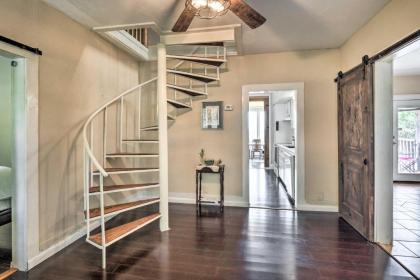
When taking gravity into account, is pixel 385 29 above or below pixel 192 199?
above

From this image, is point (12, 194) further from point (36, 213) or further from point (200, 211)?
point (200, 211)

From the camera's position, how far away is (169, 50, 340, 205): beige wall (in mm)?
3988

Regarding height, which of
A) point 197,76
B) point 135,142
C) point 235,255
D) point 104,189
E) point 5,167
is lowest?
point 235,255

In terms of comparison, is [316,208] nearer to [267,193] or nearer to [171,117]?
[267,193]

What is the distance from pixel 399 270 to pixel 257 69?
3241mm

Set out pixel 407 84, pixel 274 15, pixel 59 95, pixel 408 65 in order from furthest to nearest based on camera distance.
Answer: pixel 407 84
pixel 408 65
pixel 274 15
pixel 59 95

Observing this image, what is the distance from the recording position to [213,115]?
4336 mm

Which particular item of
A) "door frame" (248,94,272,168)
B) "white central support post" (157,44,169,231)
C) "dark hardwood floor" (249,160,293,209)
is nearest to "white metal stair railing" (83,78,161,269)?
"white central support post" (157,44,169,231)

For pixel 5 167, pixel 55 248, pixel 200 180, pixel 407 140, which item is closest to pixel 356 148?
pixel 200 180

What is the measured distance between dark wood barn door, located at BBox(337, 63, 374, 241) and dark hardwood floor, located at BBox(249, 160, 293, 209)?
1045mm

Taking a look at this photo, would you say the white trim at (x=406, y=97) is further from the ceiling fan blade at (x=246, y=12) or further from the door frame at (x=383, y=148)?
the ceiling fan blade at (x=246, y=12)

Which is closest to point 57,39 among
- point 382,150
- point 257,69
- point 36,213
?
point 36,213

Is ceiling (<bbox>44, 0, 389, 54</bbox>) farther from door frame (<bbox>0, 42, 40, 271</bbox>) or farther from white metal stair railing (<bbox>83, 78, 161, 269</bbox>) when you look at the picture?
white metal stair railing (<bbox>83, 78, 161, 269</bbox>)

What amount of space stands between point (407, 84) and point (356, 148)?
4.37 meters
